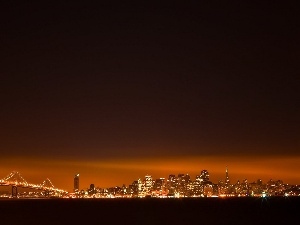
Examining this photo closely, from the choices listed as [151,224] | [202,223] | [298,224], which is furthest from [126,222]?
[298,224]

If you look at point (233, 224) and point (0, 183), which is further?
point (0, 183)

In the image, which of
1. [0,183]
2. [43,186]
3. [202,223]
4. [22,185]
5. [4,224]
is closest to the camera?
[4,224]

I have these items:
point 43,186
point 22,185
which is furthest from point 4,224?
point 43,186

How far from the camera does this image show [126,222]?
8681 cm

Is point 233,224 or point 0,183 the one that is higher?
point 0,183

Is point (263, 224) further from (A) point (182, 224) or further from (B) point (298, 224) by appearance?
(A) point (182, 224)

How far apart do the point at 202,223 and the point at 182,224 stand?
3862 millimetres

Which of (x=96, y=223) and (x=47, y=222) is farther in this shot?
(x=47, y=222)

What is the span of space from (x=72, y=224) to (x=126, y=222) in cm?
881

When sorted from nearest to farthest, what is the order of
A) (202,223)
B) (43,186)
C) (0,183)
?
(202,223), (0,183), (43,186)

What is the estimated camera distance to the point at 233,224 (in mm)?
Answer: 82812

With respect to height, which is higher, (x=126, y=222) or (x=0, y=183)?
(x=0, y=183)

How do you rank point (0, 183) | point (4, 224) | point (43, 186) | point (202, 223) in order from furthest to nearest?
1. point (43, 186)
2. point (0, 183)
3. point (202, 223)
4. point (4, 224)

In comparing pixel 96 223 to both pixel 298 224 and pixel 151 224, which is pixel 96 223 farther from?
pixel 298 224
